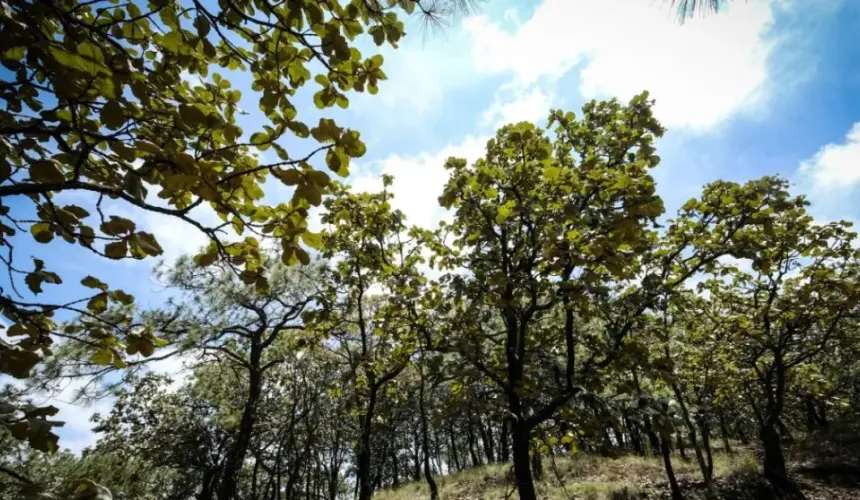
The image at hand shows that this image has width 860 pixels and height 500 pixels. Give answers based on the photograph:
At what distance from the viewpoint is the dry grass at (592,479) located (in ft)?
31.5

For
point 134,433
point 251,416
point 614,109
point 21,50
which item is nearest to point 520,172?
point 614,109

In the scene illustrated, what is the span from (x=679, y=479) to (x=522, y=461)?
32.7ft

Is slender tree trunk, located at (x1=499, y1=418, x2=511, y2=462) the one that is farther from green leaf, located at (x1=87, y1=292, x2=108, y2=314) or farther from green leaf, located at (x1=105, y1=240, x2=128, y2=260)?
green leaf, located at (x1=105, y1=240, x2=128, y2=260)

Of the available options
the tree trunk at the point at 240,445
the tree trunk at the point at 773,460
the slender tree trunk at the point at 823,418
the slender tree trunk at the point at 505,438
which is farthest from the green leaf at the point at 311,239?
the slender tree trunk at the point at 823,418

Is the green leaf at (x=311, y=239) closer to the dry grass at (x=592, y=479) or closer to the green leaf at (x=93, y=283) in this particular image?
the green leaf at (x=93, y=283)

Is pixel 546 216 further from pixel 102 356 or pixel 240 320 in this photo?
pixel 240 320

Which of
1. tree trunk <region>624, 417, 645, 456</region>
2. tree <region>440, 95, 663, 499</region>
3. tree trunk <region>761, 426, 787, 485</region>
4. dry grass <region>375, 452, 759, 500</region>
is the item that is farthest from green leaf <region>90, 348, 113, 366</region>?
tree trunk <region>761, 426, 787, 485</region>

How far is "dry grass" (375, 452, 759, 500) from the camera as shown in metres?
9.60

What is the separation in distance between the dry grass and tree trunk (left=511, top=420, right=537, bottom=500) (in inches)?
198

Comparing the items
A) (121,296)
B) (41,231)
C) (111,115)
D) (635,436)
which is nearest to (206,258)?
(111,115)

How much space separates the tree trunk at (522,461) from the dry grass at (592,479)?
5.02 meters

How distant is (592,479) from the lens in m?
11.8

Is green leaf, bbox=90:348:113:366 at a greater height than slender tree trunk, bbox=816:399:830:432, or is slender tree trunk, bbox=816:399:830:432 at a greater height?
green leaf, bbox=90:348:113:366

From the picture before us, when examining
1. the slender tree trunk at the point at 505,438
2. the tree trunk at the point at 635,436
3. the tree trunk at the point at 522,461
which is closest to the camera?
the tree trunk at the point at 522,461
